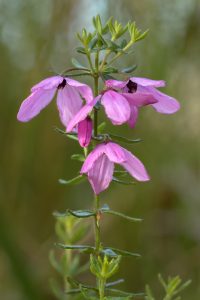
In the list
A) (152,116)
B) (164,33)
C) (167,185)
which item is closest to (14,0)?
(164,33)

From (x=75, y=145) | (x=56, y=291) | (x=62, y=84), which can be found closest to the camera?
(x=62, y=84)

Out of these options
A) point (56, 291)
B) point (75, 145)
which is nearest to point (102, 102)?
point (56, 291)

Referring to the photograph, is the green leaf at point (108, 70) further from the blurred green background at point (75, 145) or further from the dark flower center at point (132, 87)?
the blurred green background at point (75, 145)

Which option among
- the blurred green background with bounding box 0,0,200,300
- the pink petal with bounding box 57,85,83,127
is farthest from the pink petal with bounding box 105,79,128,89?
the blurred green background with bounding box 0,0,200,300

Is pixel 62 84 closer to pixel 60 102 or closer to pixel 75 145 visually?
pixel 60 102

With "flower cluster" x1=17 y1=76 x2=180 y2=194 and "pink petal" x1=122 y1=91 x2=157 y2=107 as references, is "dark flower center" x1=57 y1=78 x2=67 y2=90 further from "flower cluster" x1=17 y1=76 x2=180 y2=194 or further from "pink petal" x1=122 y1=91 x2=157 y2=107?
"pink petal" x1=122 y1=91 x2=157 y2=107
